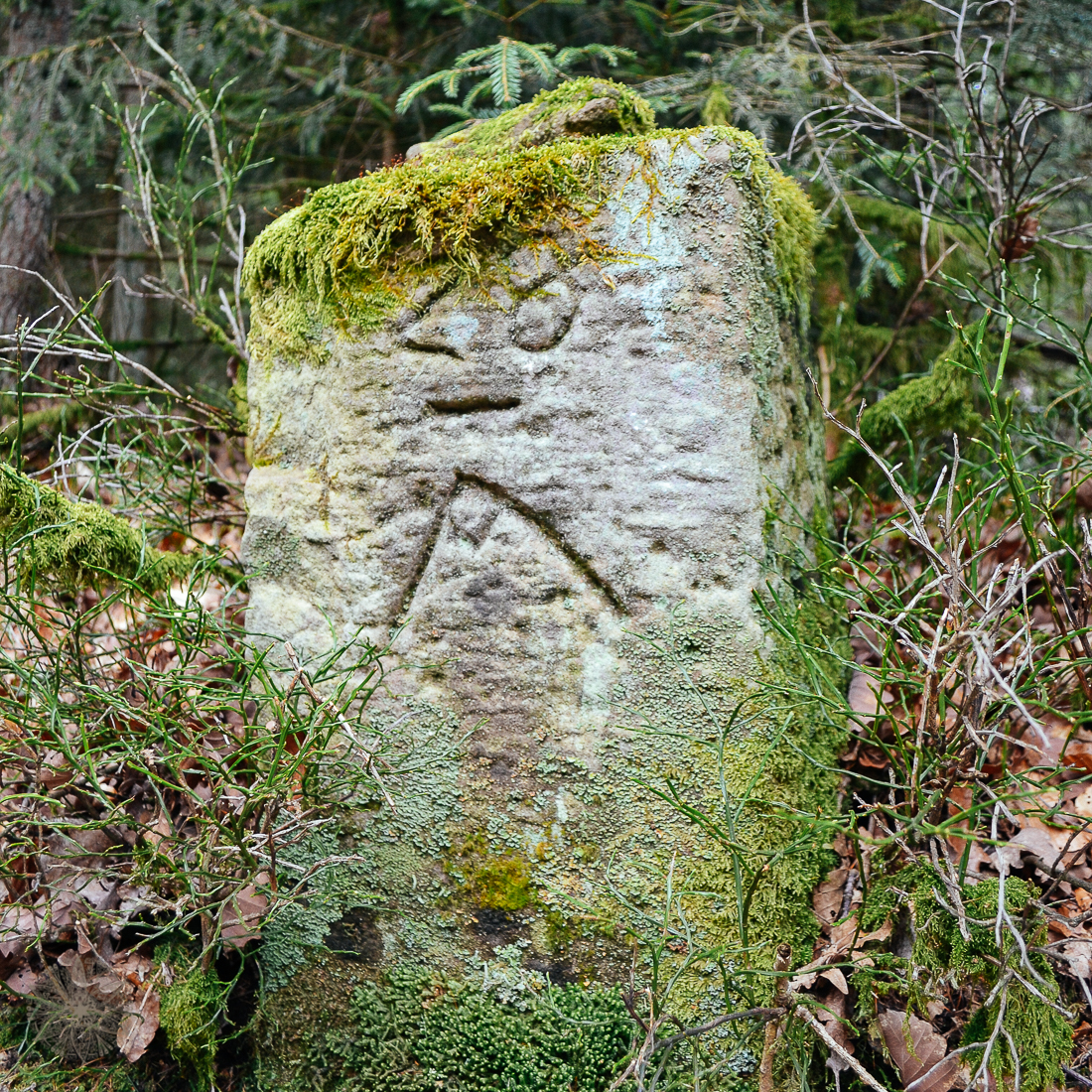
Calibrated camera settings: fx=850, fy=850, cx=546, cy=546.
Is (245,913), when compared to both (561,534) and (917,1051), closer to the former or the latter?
Result: (561,534)

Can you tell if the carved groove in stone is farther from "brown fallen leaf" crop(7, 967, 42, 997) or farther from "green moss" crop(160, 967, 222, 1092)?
"brown fallen leaf" crop(7, 967, 42, 997)

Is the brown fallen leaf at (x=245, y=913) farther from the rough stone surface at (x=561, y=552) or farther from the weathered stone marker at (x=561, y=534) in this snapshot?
the weathered stone marker at (x=561, y=534)

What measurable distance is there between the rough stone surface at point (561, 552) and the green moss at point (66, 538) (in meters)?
0.63

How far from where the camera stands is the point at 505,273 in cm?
223

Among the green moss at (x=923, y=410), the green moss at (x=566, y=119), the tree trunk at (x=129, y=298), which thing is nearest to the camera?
the green moss at (x=566, y=119)

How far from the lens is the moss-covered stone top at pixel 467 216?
2.20m

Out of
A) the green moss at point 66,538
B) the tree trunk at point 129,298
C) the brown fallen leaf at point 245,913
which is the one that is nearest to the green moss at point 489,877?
the brown fallen leaf at point 245,913

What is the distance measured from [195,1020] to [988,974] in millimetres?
1802

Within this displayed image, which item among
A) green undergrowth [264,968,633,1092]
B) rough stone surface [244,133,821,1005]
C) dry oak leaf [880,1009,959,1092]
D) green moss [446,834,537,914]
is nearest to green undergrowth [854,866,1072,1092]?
dry oak leaf [880,1009,959,1092]

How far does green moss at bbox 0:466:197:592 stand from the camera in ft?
7.37

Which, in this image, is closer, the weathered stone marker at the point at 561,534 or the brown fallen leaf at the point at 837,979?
the brown fallen leaf at the point at 837,979

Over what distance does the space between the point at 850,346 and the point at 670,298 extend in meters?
2.19

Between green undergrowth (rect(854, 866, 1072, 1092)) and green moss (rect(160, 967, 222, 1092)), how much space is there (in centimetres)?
154

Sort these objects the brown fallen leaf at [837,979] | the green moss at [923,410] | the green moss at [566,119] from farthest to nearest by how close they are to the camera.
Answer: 1. the green moss at [923,410]
2. the green moss at [566,119]
3. the brown fallen leaf at [837,979]
